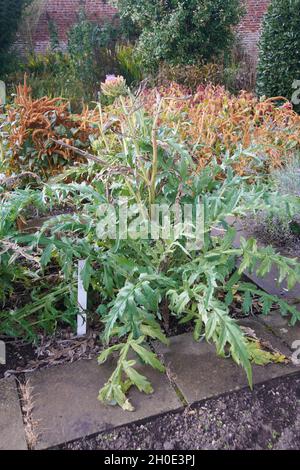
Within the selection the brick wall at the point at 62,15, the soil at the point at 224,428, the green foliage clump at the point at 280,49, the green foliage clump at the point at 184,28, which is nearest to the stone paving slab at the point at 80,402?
the soil at the point at 224,428

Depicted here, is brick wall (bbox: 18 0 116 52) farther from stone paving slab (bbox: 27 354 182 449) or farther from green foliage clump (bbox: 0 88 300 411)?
stone paving slab (bbox: 27 354 182 449)

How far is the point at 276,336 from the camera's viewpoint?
82.4 inches

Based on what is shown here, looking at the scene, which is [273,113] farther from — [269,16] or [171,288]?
[171,288]

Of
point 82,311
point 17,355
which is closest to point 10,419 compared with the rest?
point 17,355

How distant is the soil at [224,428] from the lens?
5.14 feet

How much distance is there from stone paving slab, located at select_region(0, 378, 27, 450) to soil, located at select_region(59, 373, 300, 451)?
0.57ft

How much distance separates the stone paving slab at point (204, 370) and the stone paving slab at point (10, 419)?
63cm

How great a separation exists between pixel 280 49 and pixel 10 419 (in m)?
6.07

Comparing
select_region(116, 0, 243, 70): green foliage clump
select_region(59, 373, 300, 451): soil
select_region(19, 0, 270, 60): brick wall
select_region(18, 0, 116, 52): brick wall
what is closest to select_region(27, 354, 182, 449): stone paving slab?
select_region(59, 373, 300, 451): soil

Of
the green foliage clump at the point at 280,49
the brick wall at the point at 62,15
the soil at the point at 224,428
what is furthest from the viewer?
the brick wall at the point at 62,15

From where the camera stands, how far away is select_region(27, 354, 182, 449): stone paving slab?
1.62 m

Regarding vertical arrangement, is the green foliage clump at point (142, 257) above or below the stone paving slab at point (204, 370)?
above

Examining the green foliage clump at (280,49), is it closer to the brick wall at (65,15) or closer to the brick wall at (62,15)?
the brick wall at (65,15)

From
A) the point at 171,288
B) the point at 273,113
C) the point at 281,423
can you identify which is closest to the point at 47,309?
the point at 171,288
